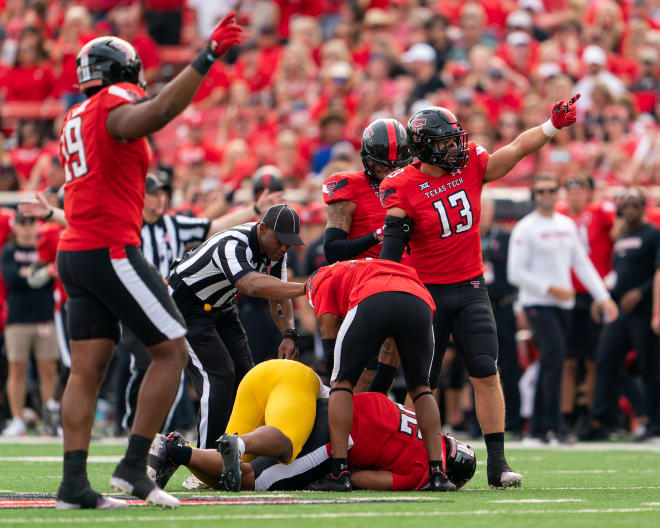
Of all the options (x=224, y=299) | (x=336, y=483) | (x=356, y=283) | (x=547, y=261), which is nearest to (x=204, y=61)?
(x=356, y=283)

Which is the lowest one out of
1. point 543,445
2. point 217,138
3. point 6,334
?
point 543,445

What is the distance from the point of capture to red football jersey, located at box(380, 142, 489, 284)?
714 cm

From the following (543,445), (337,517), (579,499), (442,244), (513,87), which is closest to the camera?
(337,517)

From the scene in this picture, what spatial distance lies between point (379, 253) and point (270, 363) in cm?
121

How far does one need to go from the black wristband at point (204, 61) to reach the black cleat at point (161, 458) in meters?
1.99

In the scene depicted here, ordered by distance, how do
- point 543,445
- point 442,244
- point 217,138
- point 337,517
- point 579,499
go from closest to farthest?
point 337,517 < point 579,499 < point 442,244 < point 543,445 < point 217,138

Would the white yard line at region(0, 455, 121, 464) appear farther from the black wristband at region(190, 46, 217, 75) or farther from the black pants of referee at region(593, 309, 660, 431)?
the black pants of referee at region(593, 309, 660, 431)

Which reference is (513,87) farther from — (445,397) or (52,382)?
(52,382)

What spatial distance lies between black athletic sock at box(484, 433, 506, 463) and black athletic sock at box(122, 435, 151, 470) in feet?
6.95

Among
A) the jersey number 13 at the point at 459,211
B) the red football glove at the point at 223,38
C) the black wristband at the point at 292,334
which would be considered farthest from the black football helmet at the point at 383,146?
the red football glove at the point at 223,38

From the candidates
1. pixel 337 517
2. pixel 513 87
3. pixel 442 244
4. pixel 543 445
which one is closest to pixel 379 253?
pixel 442 244

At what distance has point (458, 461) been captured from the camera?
6812 millimetres

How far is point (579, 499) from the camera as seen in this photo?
639 cm

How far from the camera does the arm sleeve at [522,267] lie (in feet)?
37.9
